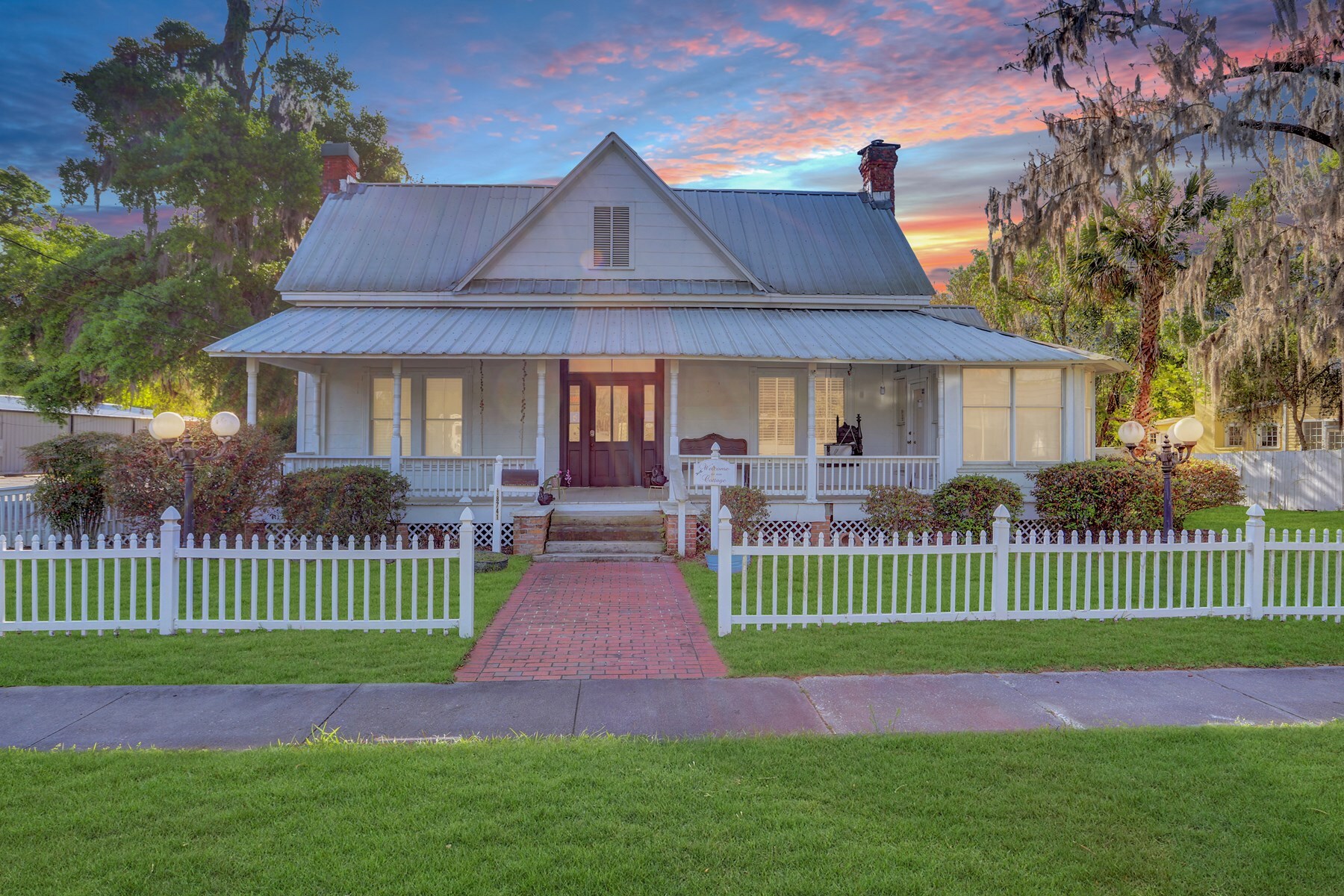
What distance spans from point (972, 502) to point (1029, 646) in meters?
6.89

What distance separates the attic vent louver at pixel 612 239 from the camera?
17.5 metres

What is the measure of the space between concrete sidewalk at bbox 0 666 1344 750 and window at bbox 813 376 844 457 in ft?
36.2

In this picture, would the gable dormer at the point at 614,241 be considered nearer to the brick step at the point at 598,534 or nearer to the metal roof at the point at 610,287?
the metal roof at the point at 610,287

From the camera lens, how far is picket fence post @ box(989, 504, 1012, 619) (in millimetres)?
8008

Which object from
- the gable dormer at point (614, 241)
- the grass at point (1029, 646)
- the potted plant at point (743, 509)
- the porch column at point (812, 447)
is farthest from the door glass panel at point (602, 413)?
the grass at point (1029, 646)

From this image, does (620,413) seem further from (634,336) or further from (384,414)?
(384,414)

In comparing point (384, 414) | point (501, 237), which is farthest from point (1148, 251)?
point (384, 414)

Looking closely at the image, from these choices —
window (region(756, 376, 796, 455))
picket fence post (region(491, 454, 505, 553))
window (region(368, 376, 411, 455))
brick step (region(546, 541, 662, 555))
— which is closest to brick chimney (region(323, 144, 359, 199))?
window (region(368, 376, 411, 455))

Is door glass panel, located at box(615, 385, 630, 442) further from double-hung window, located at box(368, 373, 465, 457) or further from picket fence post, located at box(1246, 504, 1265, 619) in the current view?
picket fence post, located at box(1246, 504, 1265, 619)

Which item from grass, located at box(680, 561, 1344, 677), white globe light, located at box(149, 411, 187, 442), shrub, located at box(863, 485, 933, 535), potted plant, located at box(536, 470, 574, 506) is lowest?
grass, located at box(680, 561, 1344, 677)

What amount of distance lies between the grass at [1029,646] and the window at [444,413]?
32.0 ft

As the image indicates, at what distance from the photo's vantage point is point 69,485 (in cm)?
1309

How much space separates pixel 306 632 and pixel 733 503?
7.20 m

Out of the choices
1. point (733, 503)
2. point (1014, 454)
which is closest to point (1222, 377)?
point (1014, 454)
